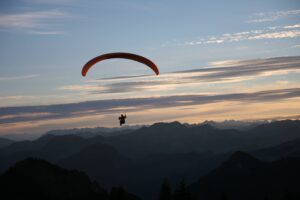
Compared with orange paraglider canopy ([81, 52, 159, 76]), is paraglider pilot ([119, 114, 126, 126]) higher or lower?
lower

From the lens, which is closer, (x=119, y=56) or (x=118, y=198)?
(x=119, y=56)

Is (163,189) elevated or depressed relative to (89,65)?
depressed

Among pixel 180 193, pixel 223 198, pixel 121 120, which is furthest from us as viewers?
pixel 223 198

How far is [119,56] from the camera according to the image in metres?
49.1

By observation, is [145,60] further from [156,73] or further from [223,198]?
[223,198]

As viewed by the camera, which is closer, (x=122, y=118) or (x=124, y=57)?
(x=122, y=118)

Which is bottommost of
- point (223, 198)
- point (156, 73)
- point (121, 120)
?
point (223, 198)

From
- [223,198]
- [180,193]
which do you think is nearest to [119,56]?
[180,193]

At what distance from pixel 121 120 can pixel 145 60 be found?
7.34m

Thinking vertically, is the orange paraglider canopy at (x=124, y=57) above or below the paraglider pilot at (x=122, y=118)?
above

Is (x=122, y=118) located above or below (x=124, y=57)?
below

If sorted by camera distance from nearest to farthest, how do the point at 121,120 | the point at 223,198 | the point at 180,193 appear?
the point at 121,120 < the point at 180,193 < the point at 223,198

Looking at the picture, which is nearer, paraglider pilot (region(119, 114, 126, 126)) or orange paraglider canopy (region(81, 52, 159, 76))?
paraglider pilot (region(119, 114, 126, 126))

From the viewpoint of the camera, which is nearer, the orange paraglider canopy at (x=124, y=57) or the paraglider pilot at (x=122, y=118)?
the paraglider pilot at (x=122, y=118)
